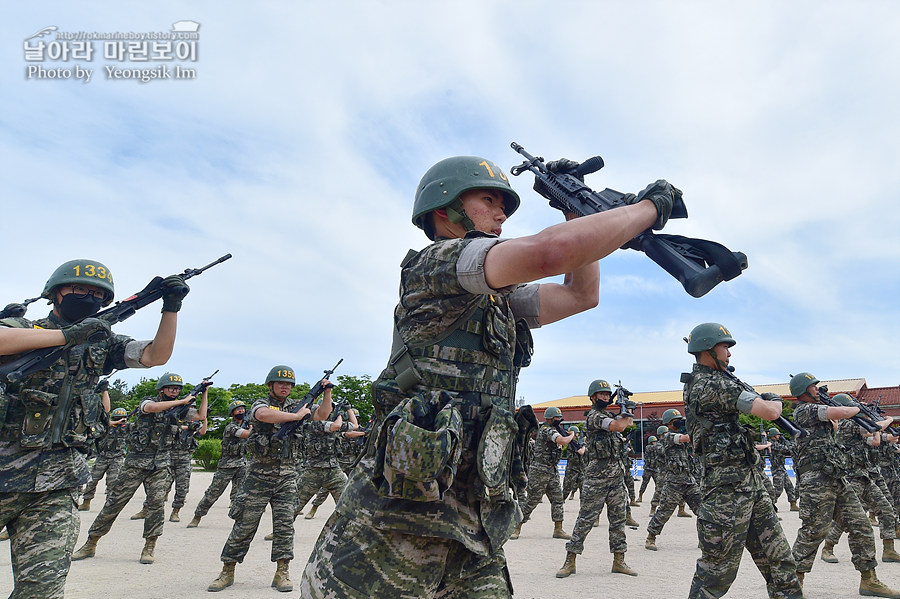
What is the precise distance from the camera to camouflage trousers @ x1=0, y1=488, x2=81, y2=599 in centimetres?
371

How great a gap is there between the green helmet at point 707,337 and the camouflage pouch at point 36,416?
584cm

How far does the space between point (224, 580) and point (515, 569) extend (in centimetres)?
396

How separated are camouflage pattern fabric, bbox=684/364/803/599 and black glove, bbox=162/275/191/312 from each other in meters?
4.82

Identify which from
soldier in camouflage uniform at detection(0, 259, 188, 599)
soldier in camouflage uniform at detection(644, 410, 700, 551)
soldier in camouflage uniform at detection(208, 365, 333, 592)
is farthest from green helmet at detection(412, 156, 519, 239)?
soldier in camouflage uniform at detection(644, 410, 700, 551)

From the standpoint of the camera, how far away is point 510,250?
2.01 meters

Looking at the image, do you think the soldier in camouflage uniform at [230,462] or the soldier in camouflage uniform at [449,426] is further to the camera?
the soldier in camouflage uniform at [230,462]

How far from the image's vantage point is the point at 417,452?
203 centimetres

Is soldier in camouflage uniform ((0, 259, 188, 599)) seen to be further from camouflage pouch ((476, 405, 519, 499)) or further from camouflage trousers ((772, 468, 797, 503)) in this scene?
camouflage trousers ((772, 468, 797, 503))

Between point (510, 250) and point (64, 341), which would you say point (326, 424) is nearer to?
point (64, 341)

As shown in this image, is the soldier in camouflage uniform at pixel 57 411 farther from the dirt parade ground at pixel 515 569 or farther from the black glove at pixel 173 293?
the dirt parade ground at pixel 515 569

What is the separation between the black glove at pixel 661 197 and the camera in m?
2.22

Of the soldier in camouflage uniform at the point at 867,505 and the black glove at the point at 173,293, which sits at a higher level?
the black glove at the point at 173,293

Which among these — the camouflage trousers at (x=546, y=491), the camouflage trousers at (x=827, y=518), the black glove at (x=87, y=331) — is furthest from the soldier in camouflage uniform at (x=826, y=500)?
the black glove at (x=87, y=331)

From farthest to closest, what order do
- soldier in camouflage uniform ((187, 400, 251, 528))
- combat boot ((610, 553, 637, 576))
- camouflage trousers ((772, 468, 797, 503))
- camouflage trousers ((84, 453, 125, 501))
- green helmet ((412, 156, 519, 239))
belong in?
camouflage trousers ((772, 468, 797, 503)) < camouflage trousers ((84, 453, 125, 501)) < soldier in camouflage uniform ((187, 400, 251, 528)) < combat boot ((610, 553, 637, 576)) < green helmet ((412, 156, 519, 239))
